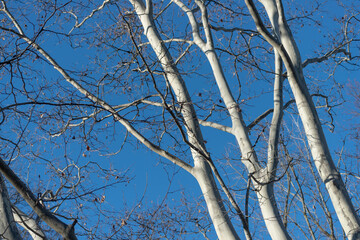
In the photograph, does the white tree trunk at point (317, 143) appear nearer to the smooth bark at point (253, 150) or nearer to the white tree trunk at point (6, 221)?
the smooth bark at point (253, 150)

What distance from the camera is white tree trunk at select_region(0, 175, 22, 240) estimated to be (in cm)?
333

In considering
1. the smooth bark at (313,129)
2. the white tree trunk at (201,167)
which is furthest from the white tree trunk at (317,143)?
the white tree trunk at (201,167)

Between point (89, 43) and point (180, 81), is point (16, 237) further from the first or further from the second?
point (89, 43)

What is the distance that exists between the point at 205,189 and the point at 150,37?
244cm

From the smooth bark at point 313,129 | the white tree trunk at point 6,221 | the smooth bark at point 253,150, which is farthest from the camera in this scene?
the smooth bark at point 253,150

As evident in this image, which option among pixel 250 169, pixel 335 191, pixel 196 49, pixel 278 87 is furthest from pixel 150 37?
pixel 335 191

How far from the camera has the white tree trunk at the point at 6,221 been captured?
10.9ft

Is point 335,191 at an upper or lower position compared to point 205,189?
lower

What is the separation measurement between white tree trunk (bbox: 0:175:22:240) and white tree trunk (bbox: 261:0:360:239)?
3278 mm

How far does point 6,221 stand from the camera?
11.1ft

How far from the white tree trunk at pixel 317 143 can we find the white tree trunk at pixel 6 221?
129 inches

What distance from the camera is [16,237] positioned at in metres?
3.36

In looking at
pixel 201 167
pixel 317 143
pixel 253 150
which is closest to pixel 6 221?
pixel 201 167

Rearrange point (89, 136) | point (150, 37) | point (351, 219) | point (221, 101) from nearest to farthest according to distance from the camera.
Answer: point (351, 219)
point (89, 136)
point (221, 101)
point (150, 37)
